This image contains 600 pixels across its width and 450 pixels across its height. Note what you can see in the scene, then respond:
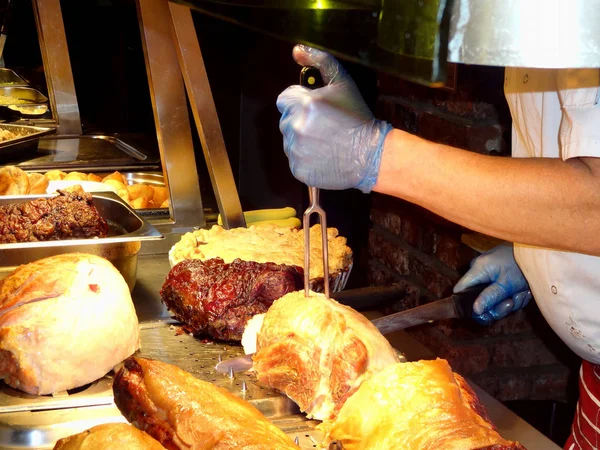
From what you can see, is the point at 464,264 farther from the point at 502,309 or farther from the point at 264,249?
the point at 264,249

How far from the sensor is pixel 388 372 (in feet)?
4.42

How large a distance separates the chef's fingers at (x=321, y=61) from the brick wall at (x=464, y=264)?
5.33 ft

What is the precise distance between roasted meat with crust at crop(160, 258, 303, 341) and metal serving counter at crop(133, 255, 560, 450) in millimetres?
69

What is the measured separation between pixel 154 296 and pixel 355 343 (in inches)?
30.5

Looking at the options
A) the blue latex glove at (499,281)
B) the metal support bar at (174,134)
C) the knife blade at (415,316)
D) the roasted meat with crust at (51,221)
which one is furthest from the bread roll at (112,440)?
the metal support bar at (174,134)

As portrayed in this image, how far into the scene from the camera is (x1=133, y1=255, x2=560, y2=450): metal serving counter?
58.4 inches

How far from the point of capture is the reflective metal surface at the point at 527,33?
2.17 ft

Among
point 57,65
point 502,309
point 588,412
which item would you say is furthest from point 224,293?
point 57,65

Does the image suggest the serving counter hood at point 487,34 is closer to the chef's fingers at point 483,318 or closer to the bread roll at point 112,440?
the bread roll at point 112,440

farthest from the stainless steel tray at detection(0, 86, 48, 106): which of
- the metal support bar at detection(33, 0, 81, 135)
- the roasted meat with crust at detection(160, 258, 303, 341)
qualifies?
the roasted meat with crust at detection(160, 258, 303, 341)

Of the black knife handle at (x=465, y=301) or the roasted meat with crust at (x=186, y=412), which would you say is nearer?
the roasted meat with crust at (x=186, y=412)

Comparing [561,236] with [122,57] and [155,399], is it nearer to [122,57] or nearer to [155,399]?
[155,399]

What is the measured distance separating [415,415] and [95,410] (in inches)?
25.2

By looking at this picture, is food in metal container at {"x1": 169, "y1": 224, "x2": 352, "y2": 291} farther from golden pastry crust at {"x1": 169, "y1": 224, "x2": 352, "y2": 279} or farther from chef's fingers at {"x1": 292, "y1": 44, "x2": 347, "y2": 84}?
chef's fingers at {"x1": 292, "y1": 44, "x2": 347, "y2": 84}
